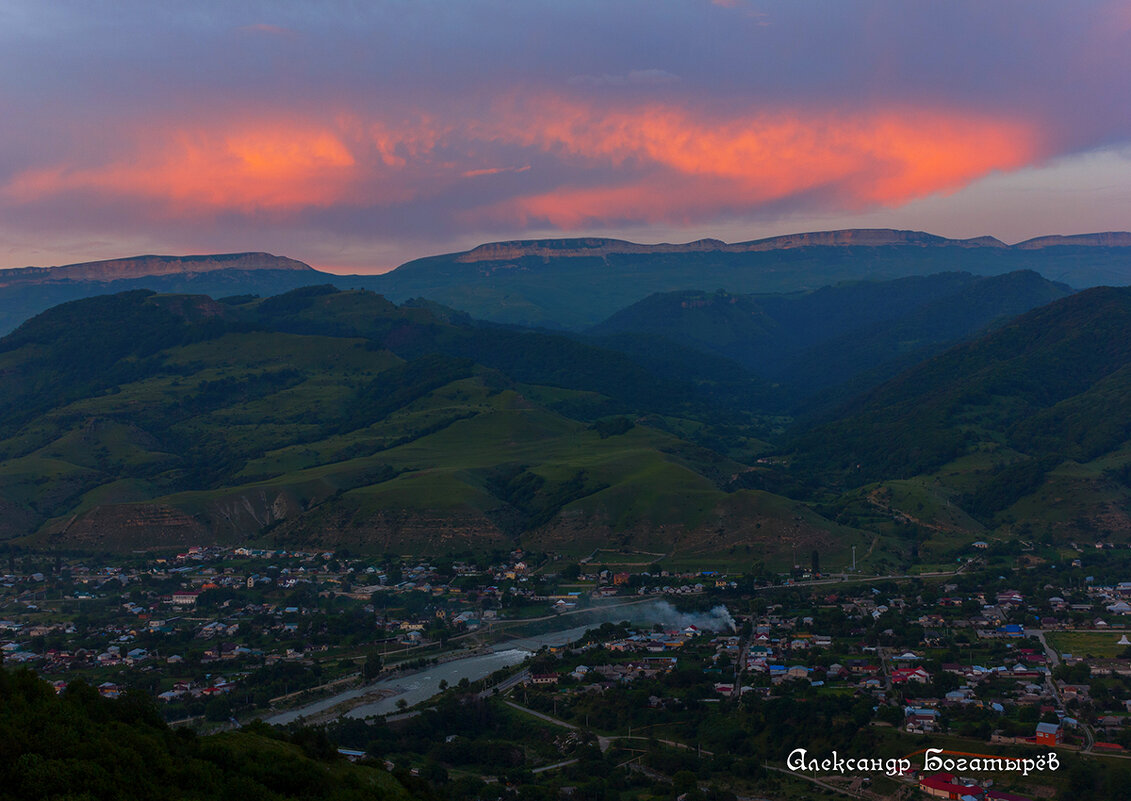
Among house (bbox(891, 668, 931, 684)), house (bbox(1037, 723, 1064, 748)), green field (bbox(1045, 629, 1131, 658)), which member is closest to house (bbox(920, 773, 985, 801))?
house (bbox(1037, 723, 1064, 748))

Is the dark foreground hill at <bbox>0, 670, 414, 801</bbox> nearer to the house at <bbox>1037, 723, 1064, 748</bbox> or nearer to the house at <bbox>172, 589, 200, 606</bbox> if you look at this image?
the house at <bbox>1037, 723, 1064, 748</bbox>

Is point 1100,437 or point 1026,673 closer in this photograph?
point 1026,673

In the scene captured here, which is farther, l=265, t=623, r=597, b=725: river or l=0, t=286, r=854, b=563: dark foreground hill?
l=0, t=286, r=854, b=563: dark foreground hill

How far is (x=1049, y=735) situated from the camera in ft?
195

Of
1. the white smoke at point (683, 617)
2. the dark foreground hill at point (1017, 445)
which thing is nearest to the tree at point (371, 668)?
the white smoke at point (683, 617)

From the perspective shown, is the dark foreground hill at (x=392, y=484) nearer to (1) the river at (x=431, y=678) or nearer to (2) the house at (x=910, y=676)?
(1) the river at (x=431, y=678)

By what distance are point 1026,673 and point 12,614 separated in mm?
87350

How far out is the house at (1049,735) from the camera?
59094 mm

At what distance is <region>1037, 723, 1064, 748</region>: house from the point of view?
194ft

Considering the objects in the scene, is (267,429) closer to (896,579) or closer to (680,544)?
(680,544)

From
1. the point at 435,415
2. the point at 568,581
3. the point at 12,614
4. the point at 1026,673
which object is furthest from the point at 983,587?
the point at 435,415

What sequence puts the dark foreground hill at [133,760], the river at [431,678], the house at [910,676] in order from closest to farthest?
the dark foreground hill at [133,760], the house at [910,676], the river at [431,678]

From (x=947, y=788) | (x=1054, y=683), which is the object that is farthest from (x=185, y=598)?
(x=947, y=788)

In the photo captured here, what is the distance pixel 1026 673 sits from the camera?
242 ft
